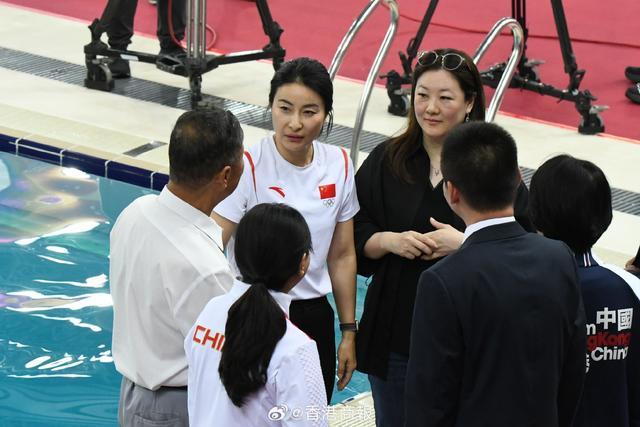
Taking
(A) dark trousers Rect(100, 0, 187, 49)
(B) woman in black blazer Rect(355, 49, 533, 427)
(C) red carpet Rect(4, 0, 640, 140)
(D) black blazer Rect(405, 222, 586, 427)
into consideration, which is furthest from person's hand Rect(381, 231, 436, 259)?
(A) dark trousers Rect(100, 0, 187, 49)

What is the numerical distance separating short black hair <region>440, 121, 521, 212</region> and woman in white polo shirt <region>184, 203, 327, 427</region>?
1.07ft

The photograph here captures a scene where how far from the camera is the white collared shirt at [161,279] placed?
236cm

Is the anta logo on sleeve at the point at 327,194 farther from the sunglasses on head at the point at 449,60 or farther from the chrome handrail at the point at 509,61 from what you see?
the chrome handrail at the point at 509,61

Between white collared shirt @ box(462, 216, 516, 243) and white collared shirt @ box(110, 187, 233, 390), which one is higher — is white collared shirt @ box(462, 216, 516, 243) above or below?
above

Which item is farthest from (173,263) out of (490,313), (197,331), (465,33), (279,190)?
(465,33)

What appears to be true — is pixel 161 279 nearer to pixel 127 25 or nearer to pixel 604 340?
pixel 604 340

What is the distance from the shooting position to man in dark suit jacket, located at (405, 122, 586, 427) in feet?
7.02

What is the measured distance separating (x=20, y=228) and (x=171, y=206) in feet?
11.2

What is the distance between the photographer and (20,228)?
565 centimetres

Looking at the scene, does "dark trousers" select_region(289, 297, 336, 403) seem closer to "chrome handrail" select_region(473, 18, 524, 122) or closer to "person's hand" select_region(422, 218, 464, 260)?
"person's hand" select_region(422, 218, 464, 260)

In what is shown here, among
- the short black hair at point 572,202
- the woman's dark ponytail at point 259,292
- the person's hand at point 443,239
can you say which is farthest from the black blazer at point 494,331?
the person's hand at point 443,239

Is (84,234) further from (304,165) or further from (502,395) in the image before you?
(502,395)

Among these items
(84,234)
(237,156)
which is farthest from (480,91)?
(84,234)

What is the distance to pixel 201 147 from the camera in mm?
2414
